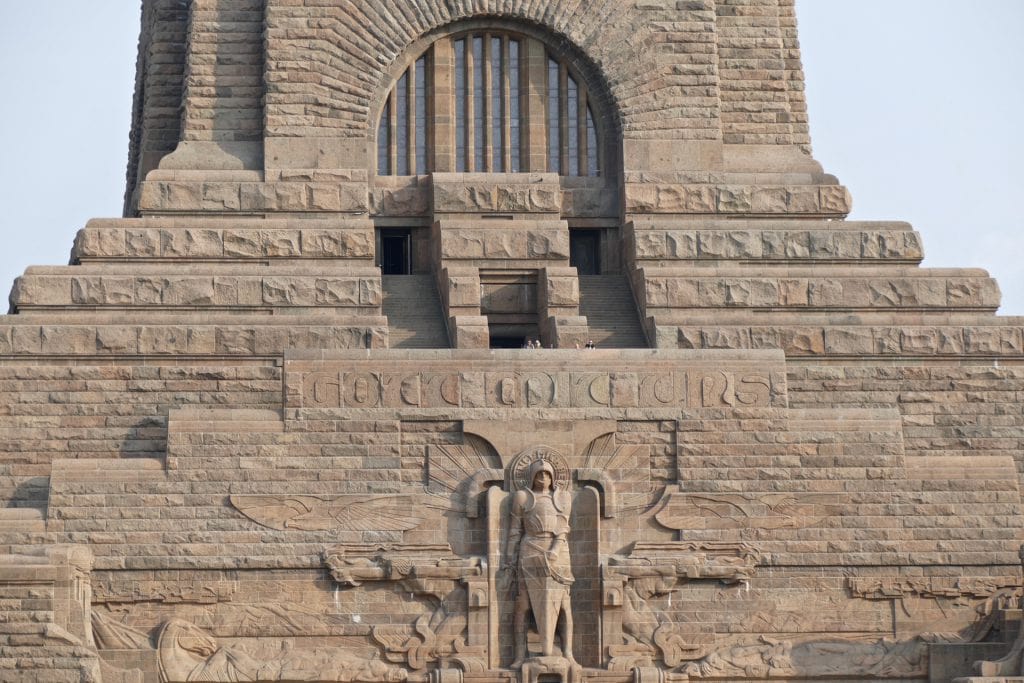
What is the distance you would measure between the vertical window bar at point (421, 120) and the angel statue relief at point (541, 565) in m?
9.35

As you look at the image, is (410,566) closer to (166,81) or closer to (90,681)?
(90,681)

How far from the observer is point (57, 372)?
49.7 m

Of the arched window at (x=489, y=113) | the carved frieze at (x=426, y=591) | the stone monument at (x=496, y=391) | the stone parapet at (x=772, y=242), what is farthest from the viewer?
the arched window at (x=489, y=113)

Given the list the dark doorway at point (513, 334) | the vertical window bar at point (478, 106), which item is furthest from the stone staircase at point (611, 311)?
the vertical window bar at point (478, 106)

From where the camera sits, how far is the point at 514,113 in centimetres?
5550

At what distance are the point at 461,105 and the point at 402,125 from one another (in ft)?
3.59

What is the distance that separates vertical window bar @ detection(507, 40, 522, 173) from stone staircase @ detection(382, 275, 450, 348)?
306 centimetres

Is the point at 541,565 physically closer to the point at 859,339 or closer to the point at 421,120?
the point at 859,339

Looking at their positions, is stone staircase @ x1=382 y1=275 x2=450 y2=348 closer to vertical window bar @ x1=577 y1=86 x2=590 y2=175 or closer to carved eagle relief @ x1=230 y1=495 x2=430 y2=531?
vertical window bar @ x1=577 y1=86 x2=590 y2=175

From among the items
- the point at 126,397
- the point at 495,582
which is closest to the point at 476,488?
the point at 495,582

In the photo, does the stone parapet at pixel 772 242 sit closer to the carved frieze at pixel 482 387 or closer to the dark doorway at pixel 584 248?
the dark doorway at pixel 584 248

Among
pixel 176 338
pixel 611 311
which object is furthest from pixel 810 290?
pixel 176 338

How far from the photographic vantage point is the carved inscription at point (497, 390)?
158 ft

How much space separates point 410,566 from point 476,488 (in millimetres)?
1588
